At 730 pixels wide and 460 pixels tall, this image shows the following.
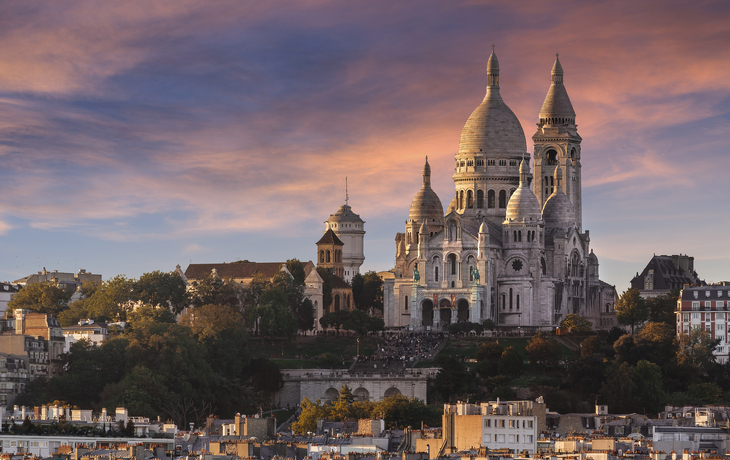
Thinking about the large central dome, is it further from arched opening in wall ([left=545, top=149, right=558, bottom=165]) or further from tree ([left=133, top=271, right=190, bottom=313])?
tree ([left=133, top=271, right=190, bottom=313])

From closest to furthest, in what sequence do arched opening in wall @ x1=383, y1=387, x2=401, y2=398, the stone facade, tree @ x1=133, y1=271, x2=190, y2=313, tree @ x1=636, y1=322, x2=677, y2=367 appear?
tree @ x1=636, y1=322, x2=677, y2=367, the stone facade, arched opening in wall @ x1=383, y1=387, x2=401, y2=398, tree @ x1=133, y1=271, x2=190, y2=313

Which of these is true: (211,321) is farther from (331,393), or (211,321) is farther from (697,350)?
(697,350)

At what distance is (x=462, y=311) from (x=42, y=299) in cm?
4441

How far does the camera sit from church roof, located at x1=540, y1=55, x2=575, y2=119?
195 m

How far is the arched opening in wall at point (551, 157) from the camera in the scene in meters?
195

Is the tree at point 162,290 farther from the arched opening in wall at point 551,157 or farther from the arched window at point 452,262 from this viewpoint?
the arched opening in wall at point 551,157

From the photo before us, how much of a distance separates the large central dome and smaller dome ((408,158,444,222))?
5307mm

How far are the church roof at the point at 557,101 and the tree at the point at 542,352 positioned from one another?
5077 centimetres

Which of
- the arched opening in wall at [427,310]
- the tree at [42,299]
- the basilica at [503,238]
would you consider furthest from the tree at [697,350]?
the tree at [42,299]

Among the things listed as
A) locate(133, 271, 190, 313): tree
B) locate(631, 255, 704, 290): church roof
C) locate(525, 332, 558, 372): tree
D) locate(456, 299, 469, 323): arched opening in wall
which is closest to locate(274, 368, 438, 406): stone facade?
locate(525, 332, 558, 372): tree

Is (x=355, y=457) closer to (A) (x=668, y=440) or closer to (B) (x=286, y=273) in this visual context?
(A) (x=668, y=440)

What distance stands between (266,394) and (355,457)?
73.7 meters

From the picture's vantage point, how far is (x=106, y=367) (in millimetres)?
136250

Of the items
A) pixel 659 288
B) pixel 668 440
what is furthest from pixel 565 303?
pixel 668 440
